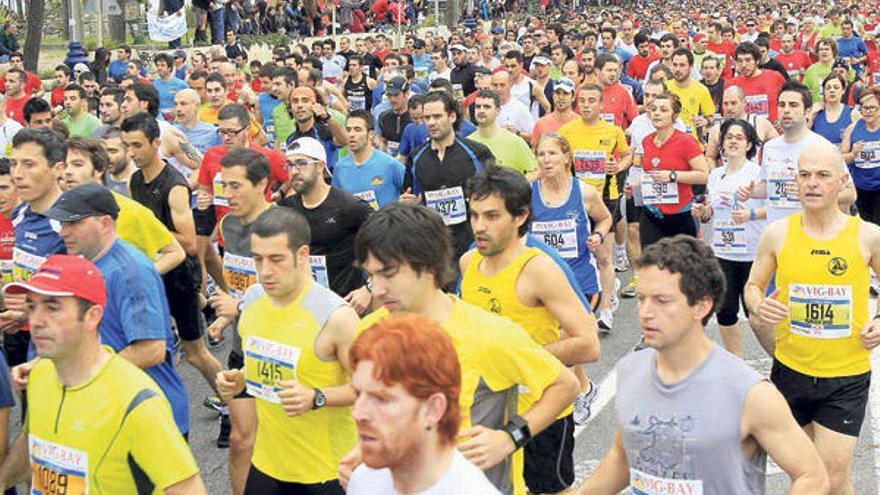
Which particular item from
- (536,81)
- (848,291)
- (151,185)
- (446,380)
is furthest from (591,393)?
(536,81)

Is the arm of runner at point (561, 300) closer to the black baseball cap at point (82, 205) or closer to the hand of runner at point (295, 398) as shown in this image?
the hand of runner at point (295, 398)

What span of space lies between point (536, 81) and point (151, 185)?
26.9 feet

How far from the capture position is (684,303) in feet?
13.1

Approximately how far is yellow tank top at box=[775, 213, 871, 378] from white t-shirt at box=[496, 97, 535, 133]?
6588 mm

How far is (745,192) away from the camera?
27.5 ft

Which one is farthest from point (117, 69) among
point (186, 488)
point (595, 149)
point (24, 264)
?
point (186, 488)

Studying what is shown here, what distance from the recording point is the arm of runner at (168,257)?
6.83 metres

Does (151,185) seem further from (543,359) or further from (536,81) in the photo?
(536,81)

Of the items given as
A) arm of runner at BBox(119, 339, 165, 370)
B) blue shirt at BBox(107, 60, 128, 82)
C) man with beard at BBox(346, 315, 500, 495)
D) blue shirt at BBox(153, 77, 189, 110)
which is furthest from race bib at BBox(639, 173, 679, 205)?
blue shirt at BBox(107, 60, 128, 82)

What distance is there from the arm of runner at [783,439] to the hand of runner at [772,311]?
162 centimetres

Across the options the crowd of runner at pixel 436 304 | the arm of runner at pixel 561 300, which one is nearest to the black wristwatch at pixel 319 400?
the crowd of runner at pixel 436 304

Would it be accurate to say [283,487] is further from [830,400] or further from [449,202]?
[449,202]

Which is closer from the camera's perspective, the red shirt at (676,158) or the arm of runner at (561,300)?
the arm of runner at (561,300)

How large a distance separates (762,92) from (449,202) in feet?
19.7
